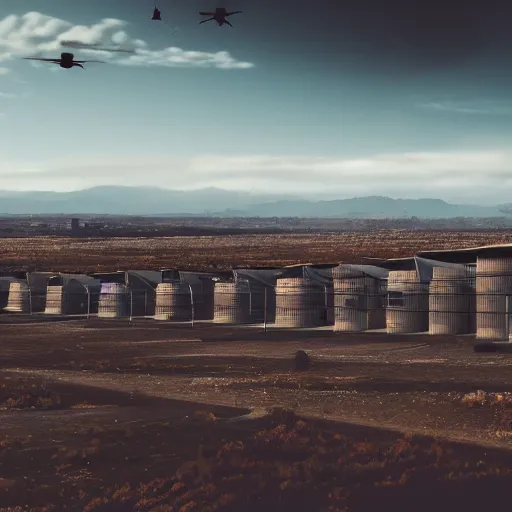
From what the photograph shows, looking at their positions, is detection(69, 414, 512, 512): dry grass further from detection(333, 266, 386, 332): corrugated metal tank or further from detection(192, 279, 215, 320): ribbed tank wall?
detection(192, 279, 215, 320): ribbed tank wall

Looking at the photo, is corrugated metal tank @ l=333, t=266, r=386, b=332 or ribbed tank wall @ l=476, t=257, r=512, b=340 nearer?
ribbed tank wall @ l=476, t=257, r=512, b=340

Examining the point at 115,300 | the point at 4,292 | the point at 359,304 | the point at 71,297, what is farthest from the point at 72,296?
the point at 359,304

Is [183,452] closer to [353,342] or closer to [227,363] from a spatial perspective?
[227,363]

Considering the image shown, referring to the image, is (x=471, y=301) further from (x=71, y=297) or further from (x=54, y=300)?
(x=54, y=300)

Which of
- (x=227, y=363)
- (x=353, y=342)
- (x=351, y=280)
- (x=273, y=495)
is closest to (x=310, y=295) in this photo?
(x=351, y=280)

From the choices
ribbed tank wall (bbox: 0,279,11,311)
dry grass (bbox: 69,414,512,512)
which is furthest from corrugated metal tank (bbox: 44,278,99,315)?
dry grass (bbox: 69,414,512,512)

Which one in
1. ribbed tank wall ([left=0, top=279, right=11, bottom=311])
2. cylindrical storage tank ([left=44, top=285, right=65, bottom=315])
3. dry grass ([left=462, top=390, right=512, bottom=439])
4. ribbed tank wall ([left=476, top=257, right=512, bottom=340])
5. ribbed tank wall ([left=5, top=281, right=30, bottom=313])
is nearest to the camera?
dry grass ([left=462, top=390, right=512, bottom=439])
